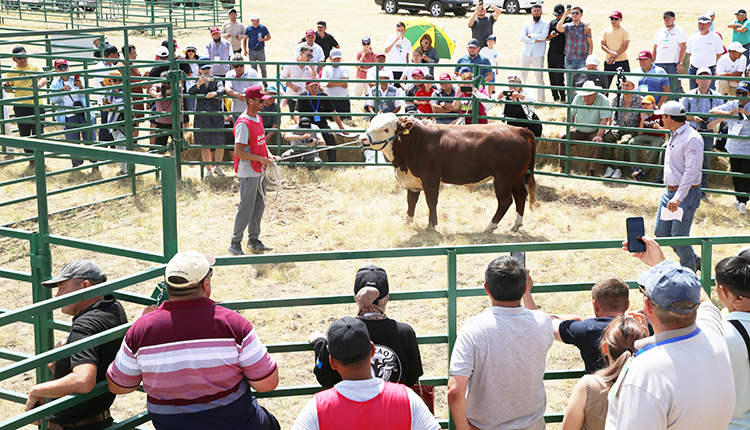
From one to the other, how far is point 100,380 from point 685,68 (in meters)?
14.1

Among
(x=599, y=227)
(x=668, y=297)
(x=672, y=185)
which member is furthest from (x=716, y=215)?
(x=668, y=297)

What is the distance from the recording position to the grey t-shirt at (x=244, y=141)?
27.6ft

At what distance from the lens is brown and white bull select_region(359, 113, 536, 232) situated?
32.9ft

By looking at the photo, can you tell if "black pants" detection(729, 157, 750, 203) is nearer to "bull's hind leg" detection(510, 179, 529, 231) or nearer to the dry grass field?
the dry grass field

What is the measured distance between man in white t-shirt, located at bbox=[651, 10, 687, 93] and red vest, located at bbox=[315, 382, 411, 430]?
40.4 feet

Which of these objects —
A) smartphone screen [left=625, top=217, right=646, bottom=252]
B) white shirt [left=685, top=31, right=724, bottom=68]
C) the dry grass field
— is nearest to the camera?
smartphone screen [left=625, top=217, right=646, bottom=252]

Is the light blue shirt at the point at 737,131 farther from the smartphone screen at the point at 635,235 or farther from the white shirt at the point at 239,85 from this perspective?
the smartphone screen at the point at 635,235

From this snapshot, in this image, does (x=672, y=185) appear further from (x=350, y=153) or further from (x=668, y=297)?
(x=350, y=153)

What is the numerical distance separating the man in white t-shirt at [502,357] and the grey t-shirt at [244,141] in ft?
17.8

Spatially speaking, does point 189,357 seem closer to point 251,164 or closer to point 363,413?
point 363,413

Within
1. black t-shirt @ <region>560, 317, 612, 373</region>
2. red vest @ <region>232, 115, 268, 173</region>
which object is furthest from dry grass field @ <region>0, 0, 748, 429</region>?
black t-shirt @ <region>560, 317, 612, 373</region>

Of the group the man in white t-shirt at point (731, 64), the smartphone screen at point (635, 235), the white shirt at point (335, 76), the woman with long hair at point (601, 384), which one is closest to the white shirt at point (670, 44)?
the man in white t-shirt at point (731, 64)

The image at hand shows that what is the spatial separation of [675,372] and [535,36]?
13315 millimetres

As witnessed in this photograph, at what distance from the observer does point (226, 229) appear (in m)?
10.0
